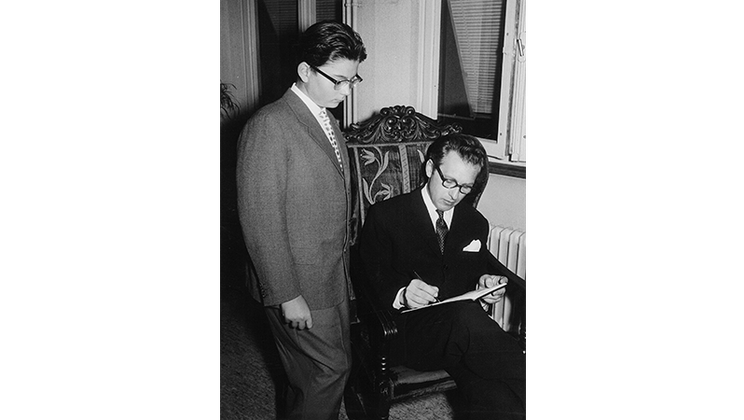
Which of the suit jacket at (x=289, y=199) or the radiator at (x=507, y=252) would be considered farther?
the radiator at (x=507, y=252)

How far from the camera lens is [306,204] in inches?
52.1

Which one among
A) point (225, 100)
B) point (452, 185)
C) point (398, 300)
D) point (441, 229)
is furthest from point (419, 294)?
point (225, 100)

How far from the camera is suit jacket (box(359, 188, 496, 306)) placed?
1470mm

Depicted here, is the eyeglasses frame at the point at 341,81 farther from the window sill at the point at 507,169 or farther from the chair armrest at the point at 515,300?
the chair armrest at the point at 515,300

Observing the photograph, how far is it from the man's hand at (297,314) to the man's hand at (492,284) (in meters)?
0.48

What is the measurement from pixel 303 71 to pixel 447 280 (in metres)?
0.67

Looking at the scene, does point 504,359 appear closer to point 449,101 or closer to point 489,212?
point 489,212

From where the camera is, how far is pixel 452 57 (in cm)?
143

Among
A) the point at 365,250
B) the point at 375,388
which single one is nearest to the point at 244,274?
the point at 365,250

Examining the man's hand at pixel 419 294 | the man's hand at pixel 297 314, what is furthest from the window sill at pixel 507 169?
the man's hand at pixel 297 314

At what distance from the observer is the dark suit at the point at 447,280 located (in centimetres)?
147

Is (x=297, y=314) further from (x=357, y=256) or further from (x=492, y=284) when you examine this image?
(x=492, y=284)

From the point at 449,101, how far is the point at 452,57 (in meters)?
0.12
